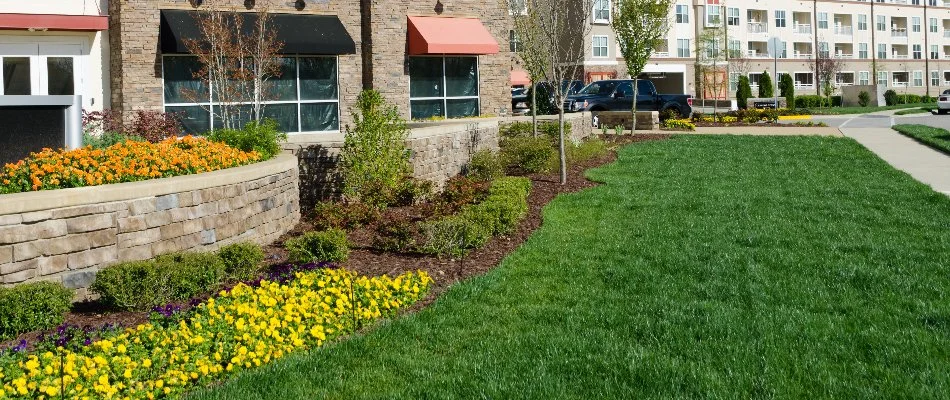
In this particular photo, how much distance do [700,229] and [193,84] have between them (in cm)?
1342

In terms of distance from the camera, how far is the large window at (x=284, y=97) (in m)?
20.0

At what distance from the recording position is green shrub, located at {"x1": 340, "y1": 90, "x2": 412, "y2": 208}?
1184 cm

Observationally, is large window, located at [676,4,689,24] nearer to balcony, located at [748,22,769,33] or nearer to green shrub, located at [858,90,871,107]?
balcony, located at [748,22,769,33]

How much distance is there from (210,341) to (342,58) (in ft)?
56.0

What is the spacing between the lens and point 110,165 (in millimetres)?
8875

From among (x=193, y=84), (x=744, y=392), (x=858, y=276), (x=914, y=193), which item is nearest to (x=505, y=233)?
(x=858, y=276)

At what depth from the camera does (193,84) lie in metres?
20.2

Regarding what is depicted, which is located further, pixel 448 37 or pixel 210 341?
pixel 448 37

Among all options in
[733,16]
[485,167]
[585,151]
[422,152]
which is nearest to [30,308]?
[422,152]

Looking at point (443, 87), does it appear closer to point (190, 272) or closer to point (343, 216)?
point (343, 216)

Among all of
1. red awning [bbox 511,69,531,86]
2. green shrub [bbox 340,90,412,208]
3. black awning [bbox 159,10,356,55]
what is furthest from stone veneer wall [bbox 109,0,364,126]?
red awning [bbox 511,69,531,86]

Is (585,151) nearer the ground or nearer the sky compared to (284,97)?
nearer the ground

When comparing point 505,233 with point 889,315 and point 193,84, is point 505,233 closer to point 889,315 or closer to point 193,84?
point 889,315

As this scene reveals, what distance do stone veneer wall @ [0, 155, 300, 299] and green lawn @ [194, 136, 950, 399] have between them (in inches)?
99.2
